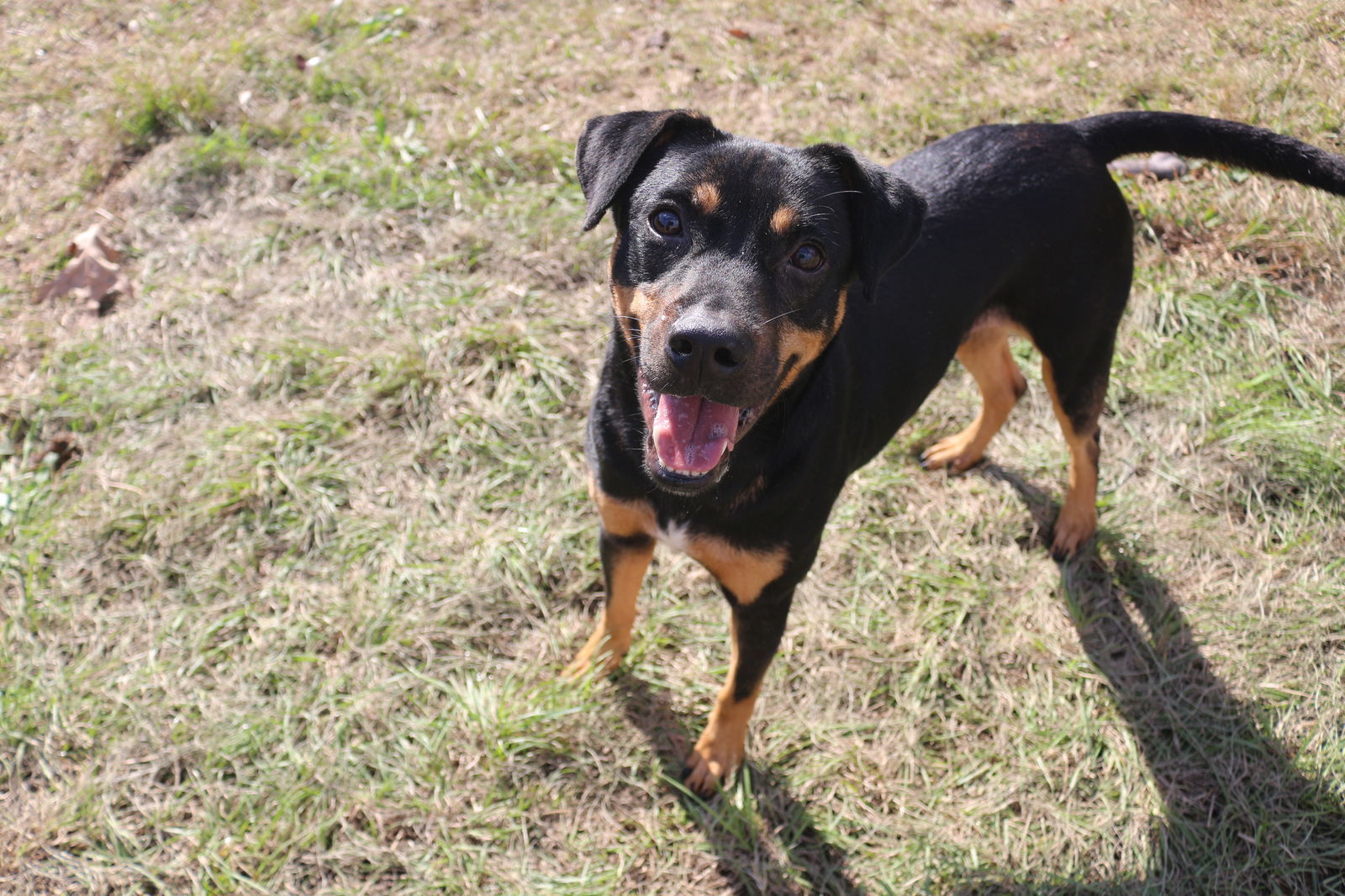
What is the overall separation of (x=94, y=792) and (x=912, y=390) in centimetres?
321

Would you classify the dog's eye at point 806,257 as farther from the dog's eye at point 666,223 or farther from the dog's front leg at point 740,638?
the dog's front leg at point 740,638

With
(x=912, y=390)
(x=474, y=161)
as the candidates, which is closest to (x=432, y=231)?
(x=474, y=161)

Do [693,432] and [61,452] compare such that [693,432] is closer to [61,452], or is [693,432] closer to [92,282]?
[61,452]

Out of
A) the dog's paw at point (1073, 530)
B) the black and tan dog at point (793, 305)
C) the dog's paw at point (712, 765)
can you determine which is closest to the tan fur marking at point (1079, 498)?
the dog's paw at point (1073, 530)

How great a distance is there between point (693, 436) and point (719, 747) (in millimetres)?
1357

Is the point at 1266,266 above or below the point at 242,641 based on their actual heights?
above

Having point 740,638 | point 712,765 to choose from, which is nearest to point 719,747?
point 712,765

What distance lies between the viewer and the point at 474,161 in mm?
5324

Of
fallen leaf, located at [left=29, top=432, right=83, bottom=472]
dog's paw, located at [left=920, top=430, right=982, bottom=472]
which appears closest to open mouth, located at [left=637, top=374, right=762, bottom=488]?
dog's paw, located at [left=920, top=430, right=982, bottom=472]

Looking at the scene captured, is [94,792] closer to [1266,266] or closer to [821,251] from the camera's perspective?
[821,251]

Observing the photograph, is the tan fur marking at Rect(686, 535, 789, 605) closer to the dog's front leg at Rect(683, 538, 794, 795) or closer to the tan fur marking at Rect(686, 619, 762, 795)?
the dog's front leg at Rect(683, 538, 794, 795)

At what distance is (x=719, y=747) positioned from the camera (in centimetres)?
338

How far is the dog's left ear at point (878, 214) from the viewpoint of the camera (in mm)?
2633

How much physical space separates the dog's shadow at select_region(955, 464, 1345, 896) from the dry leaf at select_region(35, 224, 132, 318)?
479cm
